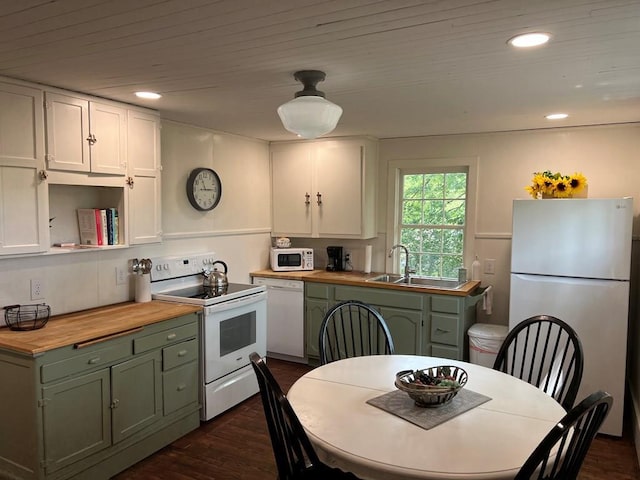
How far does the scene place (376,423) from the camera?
1.61 m

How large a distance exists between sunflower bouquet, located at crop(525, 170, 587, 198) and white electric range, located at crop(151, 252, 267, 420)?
226cm

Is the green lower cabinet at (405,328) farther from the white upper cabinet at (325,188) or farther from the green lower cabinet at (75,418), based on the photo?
the green lower cabinet at (75,418)

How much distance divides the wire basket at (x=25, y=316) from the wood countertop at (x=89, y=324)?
4 centimetres

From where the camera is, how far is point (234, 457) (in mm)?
2793

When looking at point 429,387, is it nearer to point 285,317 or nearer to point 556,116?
point 556,116

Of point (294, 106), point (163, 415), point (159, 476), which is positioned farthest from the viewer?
point (163, 415)

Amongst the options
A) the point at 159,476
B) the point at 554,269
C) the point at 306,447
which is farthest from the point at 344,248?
the point at 306,447

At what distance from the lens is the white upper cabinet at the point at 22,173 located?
2336mm

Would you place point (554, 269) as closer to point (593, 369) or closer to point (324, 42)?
point (593, 369)

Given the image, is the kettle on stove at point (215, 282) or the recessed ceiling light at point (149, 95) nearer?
the recessed ceiling light at point (149, 95)

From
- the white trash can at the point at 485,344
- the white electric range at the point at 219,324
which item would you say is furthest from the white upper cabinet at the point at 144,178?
the white trash can at the point at 485,344

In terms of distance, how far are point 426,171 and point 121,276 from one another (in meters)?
2.79

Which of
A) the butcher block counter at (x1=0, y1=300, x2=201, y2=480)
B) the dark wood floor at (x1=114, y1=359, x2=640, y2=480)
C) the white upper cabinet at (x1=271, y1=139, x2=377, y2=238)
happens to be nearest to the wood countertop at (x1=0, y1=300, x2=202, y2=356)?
the butcher block counter at (x1=0, y1=300, x2=201, y2=480)

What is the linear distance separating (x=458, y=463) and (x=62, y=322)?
2282 millimetres
